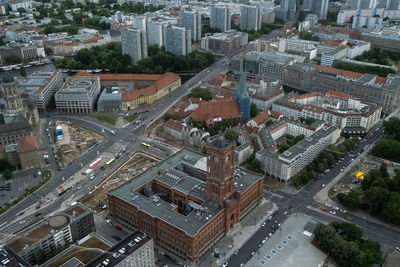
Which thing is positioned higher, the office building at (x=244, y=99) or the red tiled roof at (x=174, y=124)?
the office building at (x=244, y=99)

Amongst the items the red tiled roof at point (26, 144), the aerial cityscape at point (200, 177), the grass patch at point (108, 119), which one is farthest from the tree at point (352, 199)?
the red tiled roof at point (26, 144)

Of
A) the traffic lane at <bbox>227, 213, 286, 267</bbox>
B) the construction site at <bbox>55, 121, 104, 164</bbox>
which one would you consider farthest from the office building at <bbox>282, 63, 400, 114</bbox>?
the construction site at <bbox>55, 121, 104, 164</bbox>

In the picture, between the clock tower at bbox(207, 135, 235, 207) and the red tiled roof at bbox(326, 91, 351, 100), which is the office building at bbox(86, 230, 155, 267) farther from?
the red tiled roof at bbox(326, 91, 351, 100)

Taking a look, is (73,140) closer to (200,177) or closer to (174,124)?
(174,124)

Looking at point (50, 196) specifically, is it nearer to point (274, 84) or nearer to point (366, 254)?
point (366, 254)

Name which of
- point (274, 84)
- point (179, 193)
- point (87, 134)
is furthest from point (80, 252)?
point (274, 84)

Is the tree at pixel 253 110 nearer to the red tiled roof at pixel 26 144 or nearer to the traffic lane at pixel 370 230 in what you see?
the traffic lane at pixel 370 230
